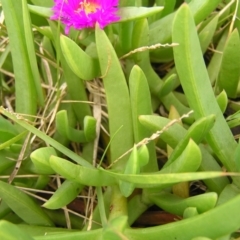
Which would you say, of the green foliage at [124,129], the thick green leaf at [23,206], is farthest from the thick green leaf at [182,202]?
the thick green leaf at [23,206]

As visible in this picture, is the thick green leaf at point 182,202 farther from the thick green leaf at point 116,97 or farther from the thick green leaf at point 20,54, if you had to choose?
the thick green leaf at point 20,54

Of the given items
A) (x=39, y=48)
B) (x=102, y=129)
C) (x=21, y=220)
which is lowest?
(x=21, y=220)

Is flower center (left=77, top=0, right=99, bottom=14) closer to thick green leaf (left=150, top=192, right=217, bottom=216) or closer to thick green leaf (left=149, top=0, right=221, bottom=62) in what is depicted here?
thick green leaf (left=149, top=0, right=221, bottom=62)

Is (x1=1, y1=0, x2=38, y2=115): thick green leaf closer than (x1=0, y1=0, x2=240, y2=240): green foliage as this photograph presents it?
No

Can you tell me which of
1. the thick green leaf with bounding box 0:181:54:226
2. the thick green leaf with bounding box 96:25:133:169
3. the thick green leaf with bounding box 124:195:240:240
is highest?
the thick green leaf with bounding box 96:25:133:169

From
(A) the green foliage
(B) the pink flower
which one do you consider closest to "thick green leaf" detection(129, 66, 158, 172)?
(A) the green foliage

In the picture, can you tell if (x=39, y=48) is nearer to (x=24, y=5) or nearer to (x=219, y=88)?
(x=24, y=5)

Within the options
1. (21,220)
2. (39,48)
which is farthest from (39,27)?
(21,220)
